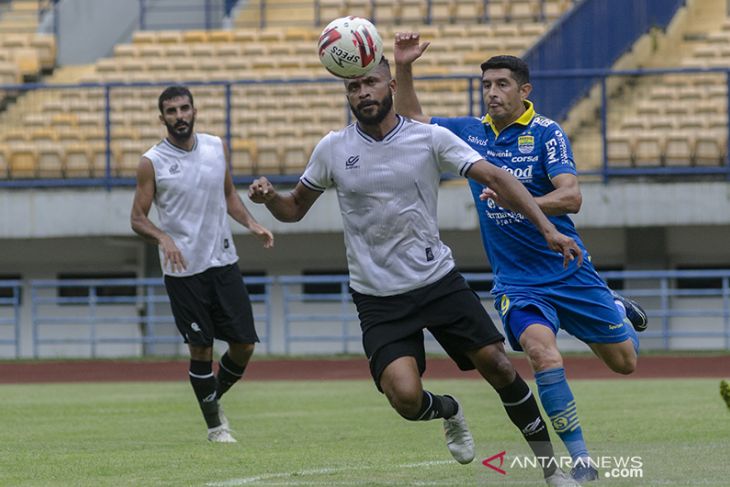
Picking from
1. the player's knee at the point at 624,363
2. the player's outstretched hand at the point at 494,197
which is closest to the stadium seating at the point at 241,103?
the player's knee at the point at 624,363

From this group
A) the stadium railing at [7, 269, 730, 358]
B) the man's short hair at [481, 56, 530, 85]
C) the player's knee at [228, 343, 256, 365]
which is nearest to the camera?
the man's short hair at [481, 56, 530, 85]

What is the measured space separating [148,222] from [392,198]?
326 centimetres

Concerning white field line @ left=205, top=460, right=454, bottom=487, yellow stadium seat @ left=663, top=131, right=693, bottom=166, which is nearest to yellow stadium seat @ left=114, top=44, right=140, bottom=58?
yellow stadium seat @ left=663, top=131, right=693, bottom=166

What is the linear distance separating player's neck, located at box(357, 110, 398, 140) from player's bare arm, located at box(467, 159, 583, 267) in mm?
530

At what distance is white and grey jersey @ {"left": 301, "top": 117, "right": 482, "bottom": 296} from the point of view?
24.9 ft

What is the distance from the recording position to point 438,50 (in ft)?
88.9

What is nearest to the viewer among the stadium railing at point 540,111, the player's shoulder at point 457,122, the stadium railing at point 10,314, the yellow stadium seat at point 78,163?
the player's shoulder at point 457,122

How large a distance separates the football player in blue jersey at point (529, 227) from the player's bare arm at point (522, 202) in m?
0.48

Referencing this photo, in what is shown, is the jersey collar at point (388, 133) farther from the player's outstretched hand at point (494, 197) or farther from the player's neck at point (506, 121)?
the player's neck at point (506, 121)

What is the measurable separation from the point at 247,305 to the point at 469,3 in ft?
62.9

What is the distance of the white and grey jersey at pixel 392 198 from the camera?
758 centimetres

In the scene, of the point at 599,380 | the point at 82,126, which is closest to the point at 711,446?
the point at 599,380

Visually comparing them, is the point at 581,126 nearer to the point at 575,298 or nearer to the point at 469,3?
the point at 469,3

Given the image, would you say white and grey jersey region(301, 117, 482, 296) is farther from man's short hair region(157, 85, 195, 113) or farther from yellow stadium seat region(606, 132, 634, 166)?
yellow stadium seat region(606, 132, 634, 166)
